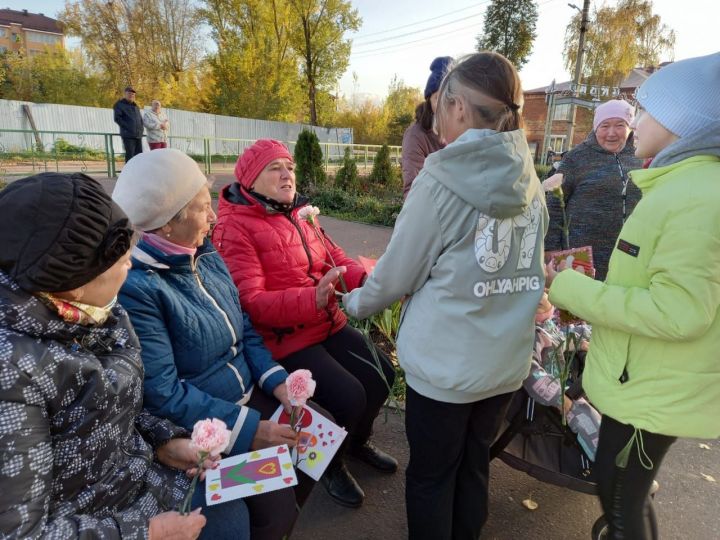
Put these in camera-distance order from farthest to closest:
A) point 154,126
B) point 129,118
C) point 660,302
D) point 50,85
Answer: point 50,85 → point 154,126 → point 129,118 → point 660,302

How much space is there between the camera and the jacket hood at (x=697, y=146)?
1332 millimetres

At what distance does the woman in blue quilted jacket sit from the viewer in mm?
1640

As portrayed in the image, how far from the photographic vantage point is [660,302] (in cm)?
133

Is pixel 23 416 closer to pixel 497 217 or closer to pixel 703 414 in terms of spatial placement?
pixel 497 217

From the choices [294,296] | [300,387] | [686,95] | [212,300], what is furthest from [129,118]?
[686,95]

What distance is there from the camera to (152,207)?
171 centimetres

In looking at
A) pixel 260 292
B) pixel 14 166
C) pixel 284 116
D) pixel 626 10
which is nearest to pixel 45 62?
pixel 284 116

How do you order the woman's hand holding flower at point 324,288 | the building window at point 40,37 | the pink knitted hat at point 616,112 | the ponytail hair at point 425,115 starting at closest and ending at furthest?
the woman's hand holding flower at point 324,288 < the pink knitted hat at point 616,112 < the ponytail hair at point 425,115 < the building window at point 40,37

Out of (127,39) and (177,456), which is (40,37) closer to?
(127,39)

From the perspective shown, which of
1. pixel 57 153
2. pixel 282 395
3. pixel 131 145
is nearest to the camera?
pixel 282 395

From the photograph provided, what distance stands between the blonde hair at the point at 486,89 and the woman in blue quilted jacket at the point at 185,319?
3.43 ft

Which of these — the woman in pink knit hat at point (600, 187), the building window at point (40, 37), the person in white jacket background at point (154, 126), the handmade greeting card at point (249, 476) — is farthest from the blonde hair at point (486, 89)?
the building window at point (40, 37)

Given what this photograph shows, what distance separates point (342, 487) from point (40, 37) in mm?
83730

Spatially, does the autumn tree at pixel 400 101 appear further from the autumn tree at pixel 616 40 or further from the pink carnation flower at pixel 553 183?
the pink carnation flower at pixel 553 183
